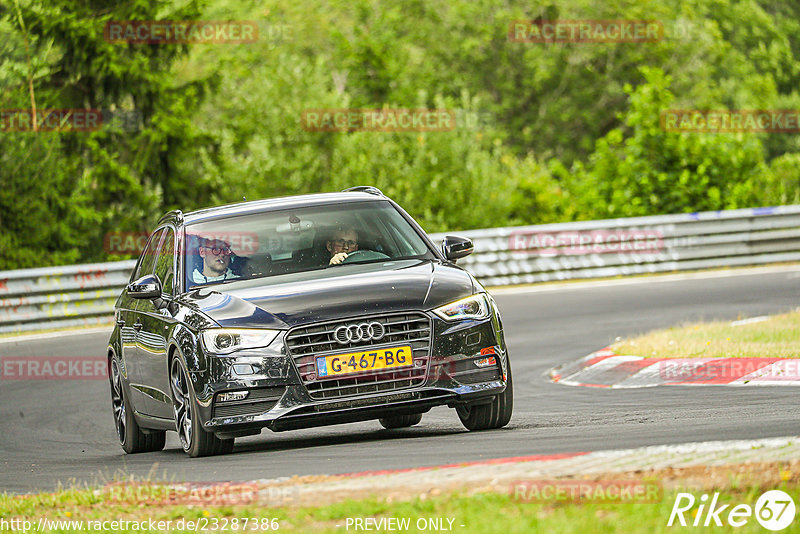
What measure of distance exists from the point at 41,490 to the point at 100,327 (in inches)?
513

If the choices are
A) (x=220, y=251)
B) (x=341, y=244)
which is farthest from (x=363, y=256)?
(x=220, y=251)

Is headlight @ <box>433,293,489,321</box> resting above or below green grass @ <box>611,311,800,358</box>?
above

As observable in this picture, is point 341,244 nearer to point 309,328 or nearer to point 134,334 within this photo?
point 309,328

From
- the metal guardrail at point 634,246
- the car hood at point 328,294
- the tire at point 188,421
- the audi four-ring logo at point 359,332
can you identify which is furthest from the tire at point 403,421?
the metal guardrail at point 634,246

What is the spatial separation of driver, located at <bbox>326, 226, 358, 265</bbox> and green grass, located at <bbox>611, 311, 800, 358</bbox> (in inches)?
159

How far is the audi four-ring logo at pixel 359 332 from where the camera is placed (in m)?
8.21

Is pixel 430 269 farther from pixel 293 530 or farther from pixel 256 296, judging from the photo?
pixel 293 530

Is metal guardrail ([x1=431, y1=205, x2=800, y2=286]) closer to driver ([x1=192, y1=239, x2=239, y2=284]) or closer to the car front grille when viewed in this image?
driver ([x1=192, y1=239, x2=239, y2=284])

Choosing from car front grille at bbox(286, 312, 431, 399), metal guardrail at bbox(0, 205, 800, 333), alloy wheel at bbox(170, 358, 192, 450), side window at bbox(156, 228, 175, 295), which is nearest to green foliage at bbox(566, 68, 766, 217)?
metal guardrail at bbox(0, 205, 800, 333)

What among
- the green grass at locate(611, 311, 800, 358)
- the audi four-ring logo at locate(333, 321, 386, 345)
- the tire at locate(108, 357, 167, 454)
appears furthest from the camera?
the green grass at locate(611, 311, 800, 358)

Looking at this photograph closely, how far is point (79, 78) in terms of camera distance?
94.4ft

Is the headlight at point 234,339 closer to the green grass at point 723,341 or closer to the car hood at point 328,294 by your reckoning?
the car hood at point 328,294

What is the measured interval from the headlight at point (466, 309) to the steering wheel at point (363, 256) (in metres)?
0.98

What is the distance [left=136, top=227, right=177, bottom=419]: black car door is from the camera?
9305mm
